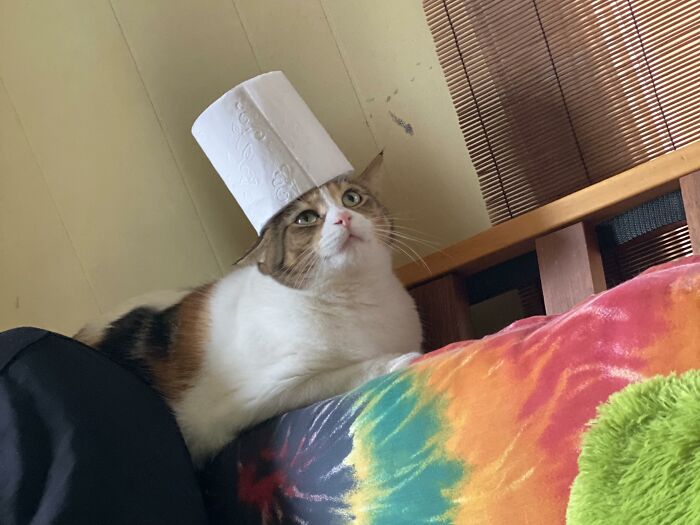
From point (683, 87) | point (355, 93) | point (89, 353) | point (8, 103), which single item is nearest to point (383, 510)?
point (89, 353)

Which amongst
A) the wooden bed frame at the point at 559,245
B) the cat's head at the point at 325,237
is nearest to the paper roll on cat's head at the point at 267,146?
the cat's head at the point at 325,237

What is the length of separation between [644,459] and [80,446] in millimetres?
565

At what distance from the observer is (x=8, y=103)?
1465 millimetres

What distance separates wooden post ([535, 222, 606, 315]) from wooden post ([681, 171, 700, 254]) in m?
0.13

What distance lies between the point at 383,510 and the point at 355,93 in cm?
87

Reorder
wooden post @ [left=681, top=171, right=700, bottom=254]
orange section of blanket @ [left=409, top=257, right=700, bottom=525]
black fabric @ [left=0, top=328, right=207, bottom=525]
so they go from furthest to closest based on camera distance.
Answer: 1. wooden post @ [left=681, top=171, right=700, bottom=254]
2. black fabric @ [left=0, top=328, right=207, bottom=525]
3. orange section of blanket @ [left=409, top=257, right=700, bottom=525]

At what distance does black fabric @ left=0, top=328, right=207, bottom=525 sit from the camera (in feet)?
2.30

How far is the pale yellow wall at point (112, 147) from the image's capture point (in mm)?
1458

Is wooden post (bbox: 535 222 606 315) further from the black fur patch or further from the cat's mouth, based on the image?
the black fur patch

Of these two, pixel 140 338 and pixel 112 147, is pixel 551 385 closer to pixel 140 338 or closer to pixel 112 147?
pixel 140 338

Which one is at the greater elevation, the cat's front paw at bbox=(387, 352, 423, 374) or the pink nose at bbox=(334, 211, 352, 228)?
the pink nose at bbox=(334, 211, 352, 228)

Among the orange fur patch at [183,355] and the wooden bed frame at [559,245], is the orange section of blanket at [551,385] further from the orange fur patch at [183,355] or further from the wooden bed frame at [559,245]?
the orange fur patch at [183,355]

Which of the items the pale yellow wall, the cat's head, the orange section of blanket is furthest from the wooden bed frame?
the pale yellow wall

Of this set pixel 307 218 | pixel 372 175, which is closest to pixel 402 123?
pixel 372 175
